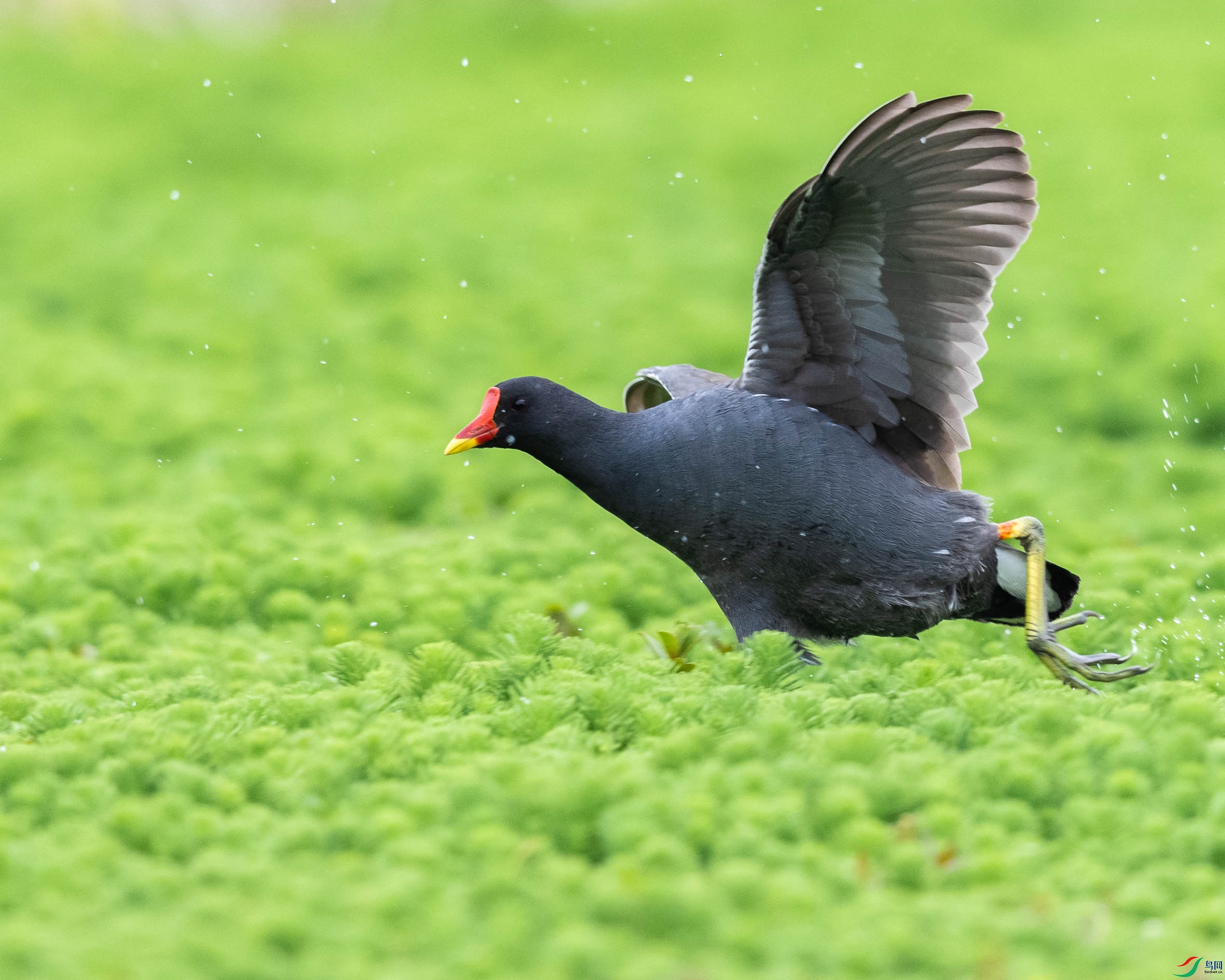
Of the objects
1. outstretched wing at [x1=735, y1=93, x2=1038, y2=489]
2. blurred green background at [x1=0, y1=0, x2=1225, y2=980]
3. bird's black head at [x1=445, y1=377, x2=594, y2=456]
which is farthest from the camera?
bird's black head at [x1=445, y1=377, x2=594, y2=456]

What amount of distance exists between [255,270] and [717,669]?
695 cm

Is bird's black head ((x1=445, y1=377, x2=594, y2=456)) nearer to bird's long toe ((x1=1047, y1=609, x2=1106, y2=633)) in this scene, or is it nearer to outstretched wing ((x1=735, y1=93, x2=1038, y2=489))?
outstretched wing ((x1=735, y1=93, x2=1038, y2=489))

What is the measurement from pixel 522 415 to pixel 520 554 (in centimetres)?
125

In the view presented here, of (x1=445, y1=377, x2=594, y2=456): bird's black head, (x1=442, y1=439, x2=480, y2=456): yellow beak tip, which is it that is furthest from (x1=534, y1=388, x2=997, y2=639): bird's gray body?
(x1=442, y1=439, x2=480, y2=456): yellow beak tip

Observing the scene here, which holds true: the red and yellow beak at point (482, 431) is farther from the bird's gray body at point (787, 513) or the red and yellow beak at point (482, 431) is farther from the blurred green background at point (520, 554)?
the blurred green background at point (520, 554)

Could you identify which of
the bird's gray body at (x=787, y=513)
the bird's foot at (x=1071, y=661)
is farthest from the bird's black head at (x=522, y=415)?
the bird's foot at (x=1071, y=661)

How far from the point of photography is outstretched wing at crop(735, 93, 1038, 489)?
383 cm

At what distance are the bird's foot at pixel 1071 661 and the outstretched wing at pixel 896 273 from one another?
1.94 feet

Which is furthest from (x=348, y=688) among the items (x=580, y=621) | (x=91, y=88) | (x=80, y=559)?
(x=91, y=88)

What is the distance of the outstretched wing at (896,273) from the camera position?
383 centimetres

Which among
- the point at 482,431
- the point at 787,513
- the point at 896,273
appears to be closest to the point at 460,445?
the point at 482,431

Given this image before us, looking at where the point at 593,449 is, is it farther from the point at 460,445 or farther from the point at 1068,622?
the point at 1068,622

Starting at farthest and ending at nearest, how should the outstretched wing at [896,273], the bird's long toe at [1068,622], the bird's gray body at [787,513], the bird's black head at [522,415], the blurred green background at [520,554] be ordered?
the bird's black head at [522,415] → the bird's long toe at [1068,622] → the bird's gray body at [787,513] → the outstretched wing at [896,273] → the blurred green background at [520,554]

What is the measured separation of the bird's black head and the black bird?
0.04 feet
